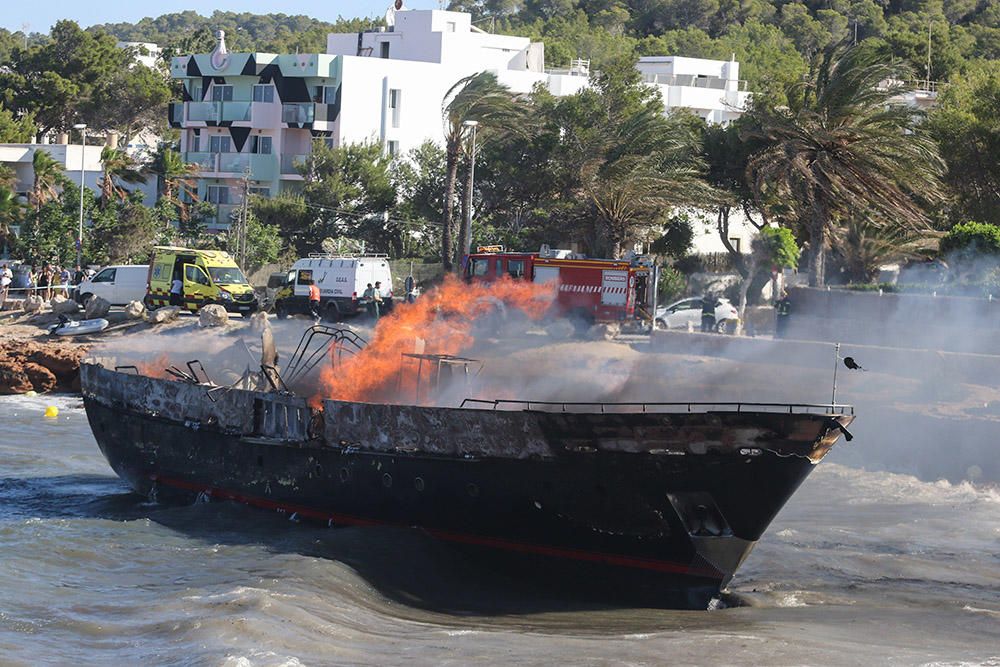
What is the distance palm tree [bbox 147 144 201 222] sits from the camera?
58094mm

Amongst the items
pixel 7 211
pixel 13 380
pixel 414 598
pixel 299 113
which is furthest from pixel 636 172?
pixel 414 598

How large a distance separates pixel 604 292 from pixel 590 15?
135 m

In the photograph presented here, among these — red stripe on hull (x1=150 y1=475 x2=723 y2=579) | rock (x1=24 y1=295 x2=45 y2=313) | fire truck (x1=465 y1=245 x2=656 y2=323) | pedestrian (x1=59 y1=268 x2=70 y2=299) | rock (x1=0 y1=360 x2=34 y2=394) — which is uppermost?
fire truck (x1=465 y1=245 x2=656 y2=323)

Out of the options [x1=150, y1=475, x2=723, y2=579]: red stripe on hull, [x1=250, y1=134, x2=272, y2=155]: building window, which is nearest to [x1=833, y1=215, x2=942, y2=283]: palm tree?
[x1=150, y1=475, x2=723, y2=579]: red stripe on hull

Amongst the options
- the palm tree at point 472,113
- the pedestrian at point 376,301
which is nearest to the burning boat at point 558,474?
the pedestrian at point 376,301

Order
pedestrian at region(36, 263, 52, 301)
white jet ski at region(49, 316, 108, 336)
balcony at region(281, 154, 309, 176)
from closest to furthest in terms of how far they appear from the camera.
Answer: white jet ski at region(49, 316, 108, 336) < pedestrian at region(36, 263, 52, 301) < balcony at region(281, 154, 309, 176)

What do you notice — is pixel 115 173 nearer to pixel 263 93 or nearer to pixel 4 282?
pixel 263 93

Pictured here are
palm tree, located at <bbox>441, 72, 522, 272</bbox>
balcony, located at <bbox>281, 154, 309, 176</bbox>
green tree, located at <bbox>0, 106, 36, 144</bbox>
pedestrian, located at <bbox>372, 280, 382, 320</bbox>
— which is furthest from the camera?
green tree, located at <bbox>0, 106, 36, 144</bbox>

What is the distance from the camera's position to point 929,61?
82.2 meters

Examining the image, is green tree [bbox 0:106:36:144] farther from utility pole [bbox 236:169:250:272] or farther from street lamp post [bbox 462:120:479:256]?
street lamp post [bbox 462:120:479:256]

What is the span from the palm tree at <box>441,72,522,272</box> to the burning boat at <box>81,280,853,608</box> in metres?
27.8

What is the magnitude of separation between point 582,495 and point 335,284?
88.4ft

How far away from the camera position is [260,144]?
63.3 m

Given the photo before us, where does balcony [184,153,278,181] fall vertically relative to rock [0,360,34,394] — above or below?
above
